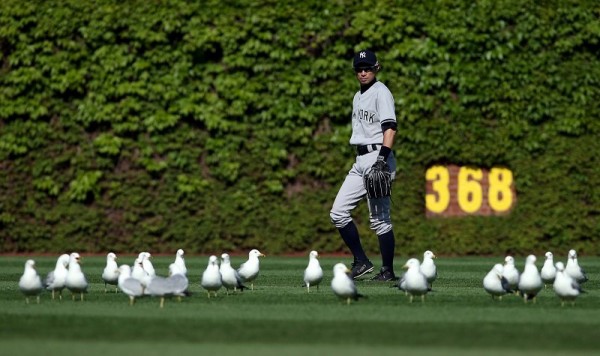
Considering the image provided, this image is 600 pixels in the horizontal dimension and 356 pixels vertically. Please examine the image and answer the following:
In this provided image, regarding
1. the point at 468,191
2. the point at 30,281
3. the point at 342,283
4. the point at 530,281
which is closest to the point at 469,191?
the point at 468,191

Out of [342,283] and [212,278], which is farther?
[212,278]

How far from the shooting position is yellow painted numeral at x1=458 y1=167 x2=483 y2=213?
18766 millimetres

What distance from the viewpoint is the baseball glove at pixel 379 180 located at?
40.5 ft

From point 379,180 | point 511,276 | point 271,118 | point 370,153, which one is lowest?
point 511,276

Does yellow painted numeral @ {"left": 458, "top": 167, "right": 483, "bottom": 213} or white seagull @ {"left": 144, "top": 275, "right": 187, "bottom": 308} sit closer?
white seagull @ {"left": 144, "top": 275, "right": 187, "bottom": 308}

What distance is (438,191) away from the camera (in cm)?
1894

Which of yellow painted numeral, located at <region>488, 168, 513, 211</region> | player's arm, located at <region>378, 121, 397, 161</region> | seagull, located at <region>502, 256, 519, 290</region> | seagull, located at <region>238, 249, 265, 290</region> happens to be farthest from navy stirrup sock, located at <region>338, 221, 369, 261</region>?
yellow painted numeral, located at <region>488, 168, 513, 211</region>

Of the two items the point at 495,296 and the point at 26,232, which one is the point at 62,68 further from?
the point at 495,296

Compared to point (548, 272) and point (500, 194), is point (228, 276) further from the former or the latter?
point (500, 194)

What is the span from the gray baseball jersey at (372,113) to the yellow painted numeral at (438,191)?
6076mm

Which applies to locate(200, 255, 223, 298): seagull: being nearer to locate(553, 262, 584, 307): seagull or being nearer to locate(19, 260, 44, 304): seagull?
locate(19, 260, 44, 304): seagull

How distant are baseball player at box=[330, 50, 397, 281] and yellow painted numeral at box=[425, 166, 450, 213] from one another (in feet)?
19.5

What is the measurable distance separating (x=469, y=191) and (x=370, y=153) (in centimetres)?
636

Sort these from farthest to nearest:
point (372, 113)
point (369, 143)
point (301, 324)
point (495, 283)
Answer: point (369, 143), point (372, 113), point (495, 283), point (301, 324)
